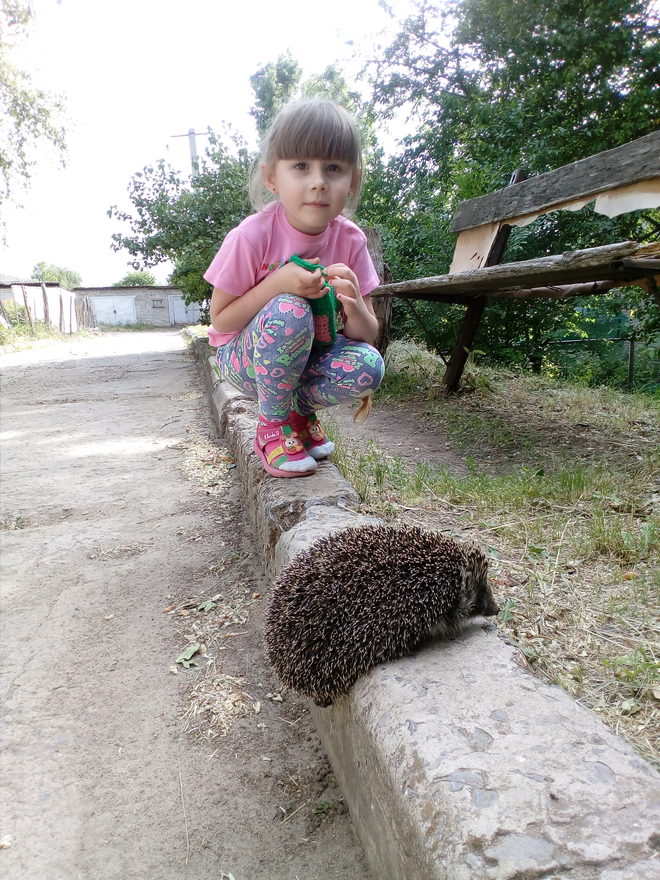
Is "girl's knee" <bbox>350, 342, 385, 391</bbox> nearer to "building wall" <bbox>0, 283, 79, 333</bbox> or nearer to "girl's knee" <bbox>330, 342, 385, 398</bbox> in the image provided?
"girl's knee" <bbox>330, 342, 385, 398</bbox>

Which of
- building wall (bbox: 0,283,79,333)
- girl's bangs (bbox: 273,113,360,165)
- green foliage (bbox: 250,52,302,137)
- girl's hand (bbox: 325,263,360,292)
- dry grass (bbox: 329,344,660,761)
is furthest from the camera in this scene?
green foliage (bbox: 250,52,302,137)

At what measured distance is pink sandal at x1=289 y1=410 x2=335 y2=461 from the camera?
278 cm

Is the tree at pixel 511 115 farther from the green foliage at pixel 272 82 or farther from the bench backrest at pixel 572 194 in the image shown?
the green foliage at pixel 272 82

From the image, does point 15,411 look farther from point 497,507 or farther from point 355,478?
point 497,507

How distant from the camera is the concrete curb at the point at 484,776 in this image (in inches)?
31.7

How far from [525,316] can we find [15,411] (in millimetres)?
5968

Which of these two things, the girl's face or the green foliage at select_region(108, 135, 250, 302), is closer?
the girl's face

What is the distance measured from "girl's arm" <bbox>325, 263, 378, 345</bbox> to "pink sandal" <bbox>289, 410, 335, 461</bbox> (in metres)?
0.48

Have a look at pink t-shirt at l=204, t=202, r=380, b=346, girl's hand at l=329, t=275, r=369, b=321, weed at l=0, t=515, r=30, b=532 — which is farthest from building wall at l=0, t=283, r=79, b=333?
girl's hand at l=329, t=275, r=369, b=321

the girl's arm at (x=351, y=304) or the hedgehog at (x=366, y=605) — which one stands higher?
the girl's arm at (x=351, y=304)

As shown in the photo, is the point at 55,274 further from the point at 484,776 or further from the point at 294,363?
the point at 484,776

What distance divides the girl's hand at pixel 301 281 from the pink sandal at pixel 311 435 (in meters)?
0.68

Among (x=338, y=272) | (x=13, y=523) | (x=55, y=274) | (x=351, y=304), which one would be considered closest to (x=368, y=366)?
(x=351, y=304)

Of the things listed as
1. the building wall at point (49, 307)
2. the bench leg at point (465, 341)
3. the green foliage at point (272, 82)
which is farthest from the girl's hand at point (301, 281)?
the green foliage at point (272, 82)
